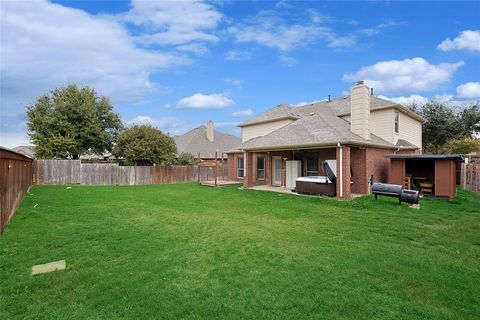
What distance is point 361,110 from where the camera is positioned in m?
14.9

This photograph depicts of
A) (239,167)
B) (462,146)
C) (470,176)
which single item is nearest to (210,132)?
(239,167)

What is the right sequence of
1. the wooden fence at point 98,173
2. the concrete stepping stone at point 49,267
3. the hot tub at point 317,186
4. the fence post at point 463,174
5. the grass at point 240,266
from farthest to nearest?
the wooden fence at point 98,173 < the fence post at point 463,174 < the hot tub at point 317,186 < the concrete stepping stone at point 49,267 < the grass at point 240,266

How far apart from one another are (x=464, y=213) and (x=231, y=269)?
986 centimetres

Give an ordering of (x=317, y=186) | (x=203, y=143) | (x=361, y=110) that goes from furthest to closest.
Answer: (x=203, y=143), (x=361, y=110), (x=317, y=186)

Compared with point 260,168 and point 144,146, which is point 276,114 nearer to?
point 260,168

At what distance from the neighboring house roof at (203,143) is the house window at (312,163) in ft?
66.5

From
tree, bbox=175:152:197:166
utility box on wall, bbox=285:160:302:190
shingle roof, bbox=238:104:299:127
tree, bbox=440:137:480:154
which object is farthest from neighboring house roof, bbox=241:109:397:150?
tree, bbox=440:137:480:154

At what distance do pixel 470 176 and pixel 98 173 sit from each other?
25800 mm

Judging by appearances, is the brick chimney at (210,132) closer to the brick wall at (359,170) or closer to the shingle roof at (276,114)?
the shingle roof at (276,114)

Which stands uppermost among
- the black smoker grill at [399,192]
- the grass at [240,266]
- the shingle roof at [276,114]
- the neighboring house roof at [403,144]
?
the shingle roof at [276,114]

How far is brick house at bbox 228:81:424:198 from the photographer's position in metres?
13.7

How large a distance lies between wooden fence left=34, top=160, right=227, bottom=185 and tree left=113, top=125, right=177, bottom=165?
0.83 metres

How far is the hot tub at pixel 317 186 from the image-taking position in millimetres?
13321

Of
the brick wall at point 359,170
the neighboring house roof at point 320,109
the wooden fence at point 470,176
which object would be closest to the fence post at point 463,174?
Result: the wooden fence at point 470,176
